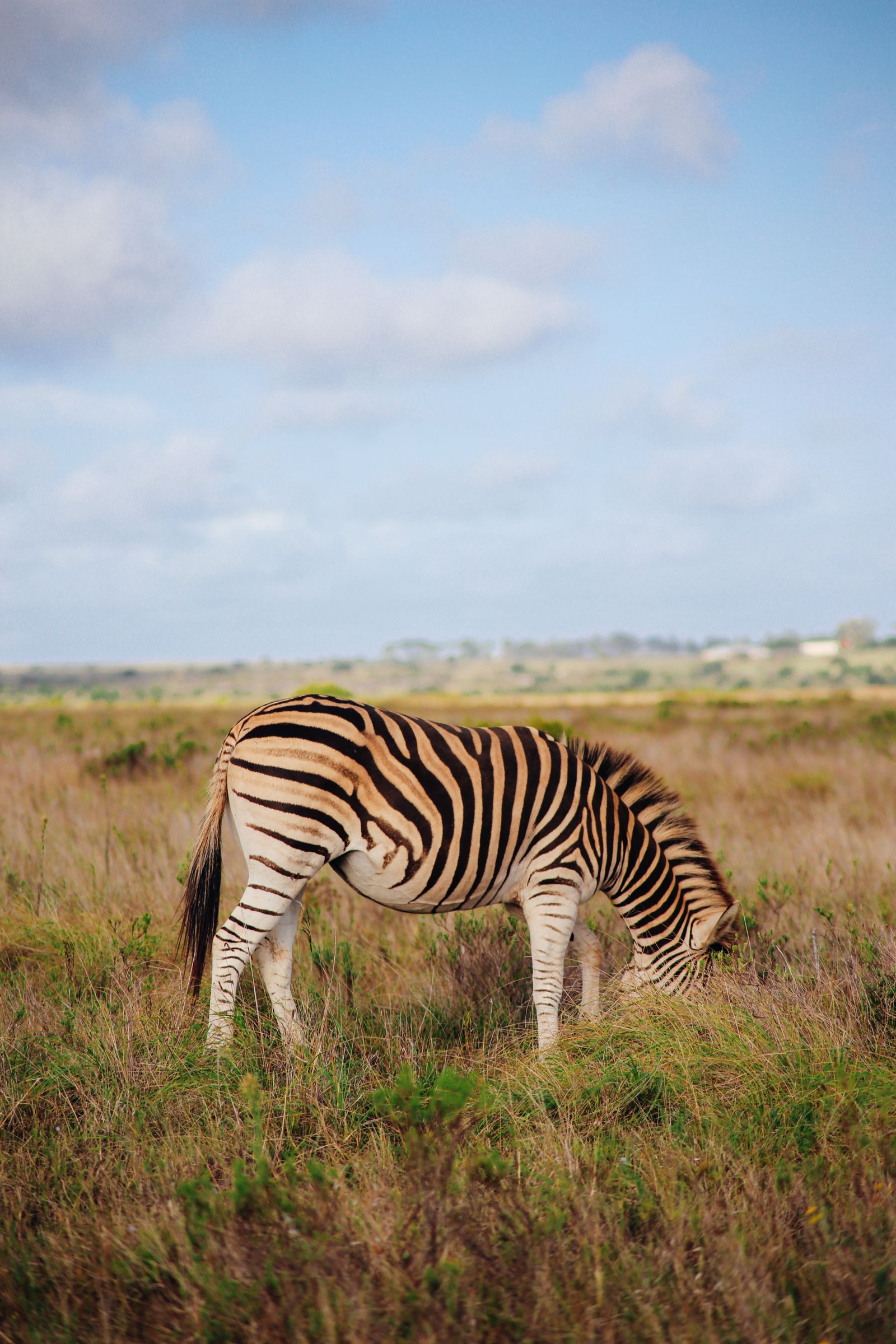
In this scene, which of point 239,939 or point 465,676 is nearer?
point 239,939

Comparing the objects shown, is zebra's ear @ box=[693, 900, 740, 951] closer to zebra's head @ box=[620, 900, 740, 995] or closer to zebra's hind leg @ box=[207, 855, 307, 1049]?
zebra's head @ box=[620, 900, 740, 995]

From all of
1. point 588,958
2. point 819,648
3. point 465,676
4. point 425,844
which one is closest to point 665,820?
point 588,958

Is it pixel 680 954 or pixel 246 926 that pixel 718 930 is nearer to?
pixel 680 954

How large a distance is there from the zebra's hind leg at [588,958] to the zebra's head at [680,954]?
0.55 ft

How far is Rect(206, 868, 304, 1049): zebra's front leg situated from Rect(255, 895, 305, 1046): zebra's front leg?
24 centimetres

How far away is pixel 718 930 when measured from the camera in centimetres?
508

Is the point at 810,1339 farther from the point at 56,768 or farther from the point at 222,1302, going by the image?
the point at 56,768

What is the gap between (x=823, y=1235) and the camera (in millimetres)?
2854

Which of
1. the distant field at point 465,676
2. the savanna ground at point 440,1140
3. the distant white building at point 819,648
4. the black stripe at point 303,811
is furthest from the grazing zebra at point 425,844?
the distant white building at point 819,648

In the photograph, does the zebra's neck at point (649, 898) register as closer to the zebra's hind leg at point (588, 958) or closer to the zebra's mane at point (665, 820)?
the zebra's mane at point (665, 820)

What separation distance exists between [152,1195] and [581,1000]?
A: 8.93ft

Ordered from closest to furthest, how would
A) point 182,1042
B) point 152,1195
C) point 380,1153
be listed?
1. point 152,1195
2. point 380,1153
3. point 182,1042

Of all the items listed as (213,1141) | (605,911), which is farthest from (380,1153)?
(605,911)

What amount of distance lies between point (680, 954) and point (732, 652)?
550 feet
